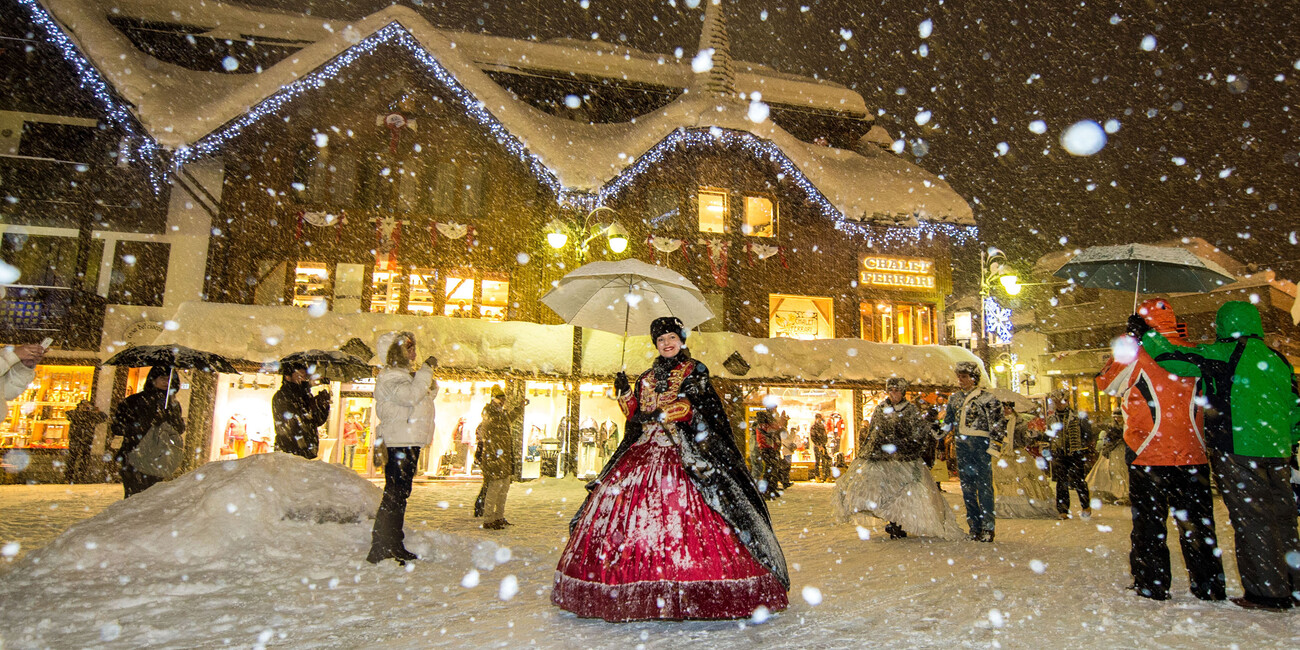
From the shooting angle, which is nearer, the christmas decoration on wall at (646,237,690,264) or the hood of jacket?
the hood of jacket

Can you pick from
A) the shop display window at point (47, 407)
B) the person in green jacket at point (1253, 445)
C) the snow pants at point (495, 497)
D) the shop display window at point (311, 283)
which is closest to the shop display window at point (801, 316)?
the shop display window at point (311, 283)

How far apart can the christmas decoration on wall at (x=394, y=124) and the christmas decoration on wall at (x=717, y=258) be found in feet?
26.4

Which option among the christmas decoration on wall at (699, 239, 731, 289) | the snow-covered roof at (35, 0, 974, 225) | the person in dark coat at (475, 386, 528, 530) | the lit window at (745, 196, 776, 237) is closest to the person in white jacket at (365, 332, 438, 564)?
the person in dark coat at (475, 386, 528, 530)

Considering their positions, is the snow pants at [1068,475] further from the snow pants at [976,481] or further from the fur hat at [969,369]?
the fur hat at [969,369]

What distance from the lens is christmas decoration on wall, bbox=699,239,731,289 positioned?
62.1 ft

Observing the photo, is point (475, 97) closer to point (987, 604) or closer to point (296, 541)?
point (296, 541)

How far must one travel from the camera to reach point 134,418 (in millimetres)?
7582

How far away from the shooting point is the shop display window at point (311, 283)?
16922 mm

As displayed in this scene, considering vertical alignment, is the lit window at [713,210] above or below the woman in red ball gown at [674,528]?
above

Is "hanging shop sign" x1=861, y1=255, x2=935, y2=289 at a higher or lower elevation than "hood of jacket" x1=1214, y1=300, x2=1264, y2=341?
higher

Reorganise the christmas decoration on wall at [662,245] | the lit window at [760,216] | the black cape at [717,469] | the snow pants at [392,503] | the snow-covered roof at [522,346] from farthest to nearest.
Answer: the lit window at [760,216]
the christmas decoration on wall at [662,245]
the snow-covered roof at [522,346]
the snow pants at [392,503]
the black cape at [717,469]

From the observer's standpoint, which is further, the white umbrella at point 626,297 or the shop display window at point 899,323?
the shop display window at point 899,323

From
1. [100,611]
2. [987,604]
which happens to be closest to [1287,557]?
[987,604]

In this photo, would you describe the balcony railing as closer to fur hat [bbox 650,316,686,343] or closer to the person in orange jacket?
fur hat [bbox 650,316,686,343]
